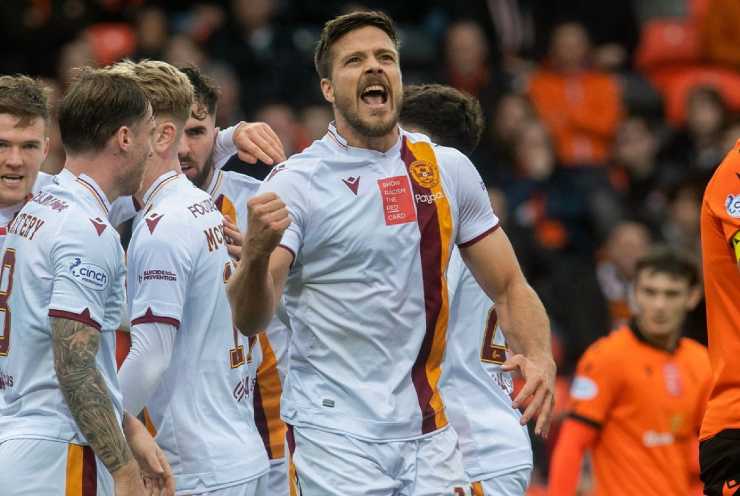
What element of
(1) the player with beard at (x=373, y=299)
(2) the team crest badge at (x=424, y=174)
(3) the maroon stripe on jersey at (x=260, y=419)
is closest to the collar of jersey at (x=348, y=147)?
(1) the player with beard at (x=373, y=299)

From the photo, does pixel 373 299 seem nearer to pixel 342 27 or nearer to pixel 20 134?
pixel 342 27

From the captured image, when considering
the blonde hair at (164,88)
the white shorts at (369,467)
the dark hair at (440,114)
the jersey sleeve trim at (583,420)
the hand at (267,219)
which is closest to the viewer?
the hand at (267,219)

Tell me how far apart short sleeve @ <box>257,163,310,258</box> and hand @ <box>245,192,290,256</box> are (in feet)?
1.56

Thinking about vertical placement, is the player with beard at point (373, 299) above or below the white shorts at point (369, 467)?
above

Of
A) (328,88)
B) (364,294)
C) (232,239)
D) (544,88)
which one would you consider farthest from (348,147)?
(544,88)

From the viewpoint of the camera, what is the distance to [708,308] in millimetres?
5480

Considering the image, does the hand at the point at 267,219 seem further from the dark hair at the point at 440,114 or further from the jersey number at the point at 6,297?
the dark hair at the point at 440,114

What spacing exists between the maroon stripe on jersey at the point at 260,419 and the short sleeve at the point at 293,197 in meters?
1.36

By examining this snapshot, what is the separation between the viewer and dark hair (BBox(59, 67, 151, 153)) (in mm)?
5293

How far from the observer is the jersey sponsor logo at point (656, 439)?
803cm

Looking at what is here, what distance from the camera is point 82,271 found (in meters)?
5.03

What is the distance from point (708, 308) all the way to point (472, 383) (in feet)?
4.39

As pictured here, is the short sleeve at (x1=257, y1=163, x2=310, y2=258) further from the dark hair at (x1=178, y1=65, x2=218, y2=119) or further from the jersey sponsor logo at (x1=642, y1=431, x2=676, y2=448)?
the jersey sponsor logo at (x1=642, y1=431, x2=676, y2=448)

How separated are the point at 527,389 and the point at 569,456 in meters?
2.69
